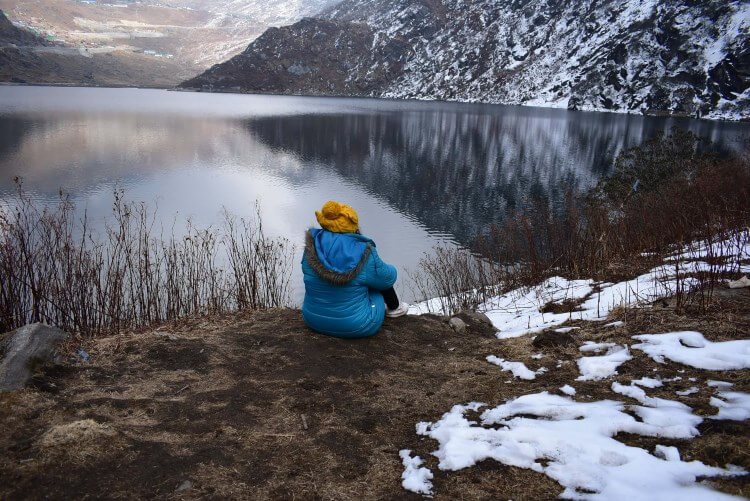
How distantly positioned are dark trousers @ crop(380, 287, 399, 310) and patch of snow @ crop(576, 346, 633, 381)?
7.72 feet

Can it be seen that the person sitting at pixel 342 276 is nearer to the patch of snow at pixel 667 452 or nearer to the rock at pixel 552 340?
the rock at pixel 552 340

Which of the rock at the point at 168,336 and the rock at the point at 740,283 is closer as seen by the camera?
the rock at the point at 168,336

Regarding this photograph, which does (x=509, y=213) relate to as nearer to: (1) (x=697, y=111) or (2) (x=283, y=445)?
(2) (x=283, y=445)

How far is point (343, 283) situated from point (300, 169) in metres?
29.3

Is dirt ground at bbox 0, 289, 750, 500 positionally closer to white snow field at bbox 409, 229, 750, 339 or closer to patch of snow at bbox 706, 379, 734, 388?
patch of snow at bbox 706, 379, 734, 388

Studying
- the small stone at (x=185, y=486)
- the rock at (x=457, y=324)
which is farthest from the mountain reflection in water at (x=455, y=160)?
the small stone at (x=185, y=486)

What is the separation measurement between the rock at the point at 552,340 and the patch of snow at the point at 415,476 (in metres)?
2.72

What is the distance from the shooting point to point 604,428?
3609 mm

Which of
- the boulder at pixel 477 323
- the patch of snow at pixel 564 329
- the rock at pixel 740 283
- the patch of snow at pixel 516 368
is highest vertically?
the rock at pixel 740 283

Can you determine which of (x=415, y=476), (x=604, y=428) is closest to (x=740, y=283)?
(x=604, y=428)

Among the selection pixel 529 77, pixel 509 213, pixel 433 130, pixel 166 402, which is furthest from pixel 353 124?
pixel 529 77

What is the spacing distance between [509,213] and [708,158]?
9.37 m

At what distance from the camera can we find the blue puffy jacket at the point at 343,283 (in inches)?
210

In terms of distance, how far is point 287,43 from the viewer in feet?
643
